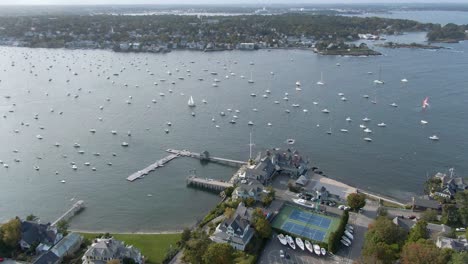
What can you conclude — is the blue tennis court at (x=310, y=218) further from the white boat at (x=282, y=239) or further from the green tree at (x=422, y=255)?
the green tree at (x=422, y=255)

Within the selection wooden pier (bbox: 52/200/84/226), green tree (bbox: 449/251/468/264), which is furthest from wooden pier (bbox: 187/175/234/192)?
green tree (bbox: 449/251/468/264)

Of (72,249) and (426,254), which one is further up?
(426,254)

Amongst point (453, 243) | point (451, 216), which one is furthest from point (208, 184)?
point (453, 243)

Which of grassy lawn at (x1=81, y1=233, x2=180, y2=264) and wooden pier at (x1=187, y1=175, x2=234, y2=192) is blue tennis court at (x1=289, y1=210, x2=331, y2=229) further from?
grassy lawn at (x1=81, y1=233, x2=180, y2=264)

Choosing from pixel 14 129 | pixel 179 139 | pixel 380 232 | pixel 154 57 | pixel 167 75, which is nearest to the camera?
pixel 380 232

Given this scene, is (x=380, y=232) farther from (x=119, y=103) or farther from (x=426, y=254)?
(x=119, y=103)

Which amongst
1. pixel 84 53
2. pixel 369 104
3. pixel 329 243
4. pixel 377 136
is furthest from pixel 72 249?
pixel 84 53
